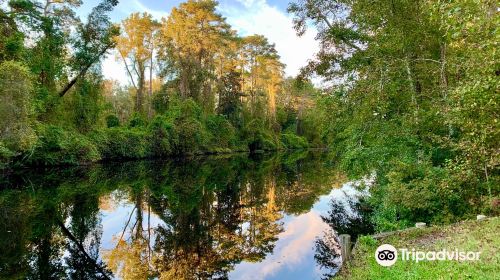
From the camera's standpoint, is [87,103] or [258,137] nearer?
[87,103]

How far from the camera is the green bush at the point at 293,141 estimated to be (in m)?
60.8

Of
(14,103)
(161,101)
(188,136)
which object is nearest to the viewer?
(14,103)

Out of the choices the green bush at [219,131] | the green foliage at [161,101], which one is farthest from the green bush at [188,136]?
the green foliage at [161,101]

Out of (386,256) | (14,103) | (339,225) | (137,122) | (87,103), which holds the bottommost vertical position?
(339,225)

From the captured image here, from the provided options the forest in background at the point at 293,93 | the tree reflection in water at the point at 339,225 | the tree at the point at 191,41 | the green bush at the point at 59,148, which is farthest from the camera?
the tree at the point at 191,41

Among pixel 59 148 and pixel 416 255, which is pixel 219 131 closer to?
pixel 59 148

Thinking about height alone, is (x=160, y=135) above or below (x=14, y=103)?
below

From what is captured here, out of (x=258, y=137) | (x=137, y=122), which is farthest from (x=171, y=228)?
(x=258, y=137)

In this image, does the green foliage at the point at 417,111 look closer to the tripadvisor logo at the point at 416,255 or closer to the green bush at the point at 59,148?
the tripadvisor logo at the point at 416,255

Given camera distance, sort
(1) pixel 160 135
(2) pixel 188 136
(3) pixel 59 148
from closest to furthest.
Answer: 1. (3) pixel 59 148
2. (1) pixel 160 135
3. (2) pixel 188 136

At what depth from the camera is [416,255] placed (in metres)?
5.78

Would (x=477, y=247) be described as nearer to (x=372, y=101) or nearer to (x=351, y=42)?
(x=372, y=101)

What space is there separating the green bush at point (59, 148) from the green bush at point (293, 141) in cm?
3831

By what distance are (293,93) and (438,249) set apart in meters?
59.7
